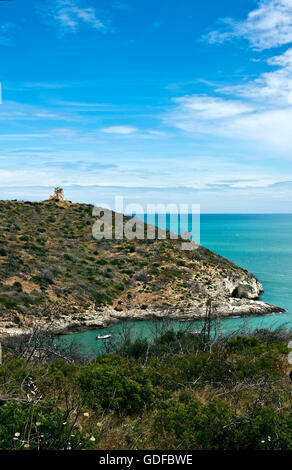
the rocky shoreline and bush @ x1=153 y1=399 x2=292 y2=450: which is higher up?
bush @ x1=153 y1=399 x2=292 y2=450

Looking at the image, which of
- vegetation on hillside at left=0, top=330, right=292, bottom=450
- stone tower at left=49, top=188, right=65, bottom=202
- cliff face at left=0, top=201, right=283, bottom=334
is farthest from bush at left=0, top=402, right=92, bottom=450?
stone tower at left=49, top=188, right=65, bottom=202

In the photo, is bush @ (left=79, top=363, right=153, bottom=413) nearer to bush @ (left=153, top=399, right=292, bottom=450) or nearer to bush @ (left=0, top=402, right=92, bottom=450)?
bush @ (left=153, top=399, right=292, bottom=450)

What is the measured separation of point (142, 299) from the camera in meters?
34.7

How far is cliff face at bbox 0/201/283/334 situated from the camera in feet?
98.2

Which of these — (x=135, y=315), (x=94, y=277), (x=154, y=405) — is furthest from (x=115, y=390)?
(x=94, y=277)

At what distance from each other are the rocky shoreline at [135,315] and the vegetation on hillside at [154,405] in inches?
645

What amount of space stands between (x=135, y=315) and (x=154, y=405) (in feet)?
88.2

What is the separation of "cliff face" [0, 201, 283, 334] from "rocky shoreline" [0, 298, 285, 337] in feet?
0.29

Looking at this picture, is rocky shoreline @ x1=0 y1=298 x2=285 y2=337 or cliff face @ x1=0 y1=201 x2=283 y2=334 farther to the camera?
cliff face @ x1=0 y1=201 x2=283 y2=334

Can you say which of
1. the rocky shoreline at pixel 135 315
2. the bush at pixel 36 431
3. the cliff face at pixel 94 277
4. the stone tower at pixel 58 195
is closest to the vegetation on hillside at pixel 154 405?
the bush at pixel 36 431

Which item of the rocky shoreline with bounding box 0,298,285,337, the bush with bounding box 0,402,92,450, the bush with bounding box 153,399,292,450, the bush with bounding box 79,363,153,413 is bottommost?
the rocky shoreline with bounding box 0,298,285,337

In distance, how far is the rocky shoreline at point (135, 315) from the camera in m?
27.2

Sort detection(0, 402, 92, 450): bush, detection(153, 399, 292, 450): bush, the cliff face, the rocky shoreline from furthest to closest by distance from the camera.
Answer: the cliff face
the rocky shoreline
detection(153, 399, 292, 450): bush
detection(0, 402, 92, 450): bush
